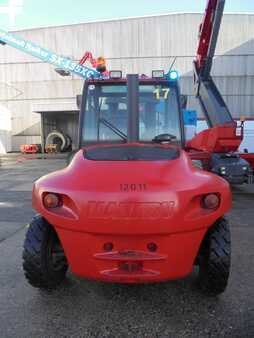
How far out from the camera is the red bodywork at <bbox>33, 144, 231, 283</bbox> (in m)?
2.52

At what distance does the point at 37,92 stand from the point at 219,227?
25.4 m

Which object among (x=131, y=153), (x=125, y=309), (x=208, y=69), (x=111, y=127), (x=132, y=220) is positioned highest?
(x=208, y=69)

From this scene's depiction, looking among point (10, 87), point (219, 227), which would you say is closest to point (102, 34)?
point (10, 87)

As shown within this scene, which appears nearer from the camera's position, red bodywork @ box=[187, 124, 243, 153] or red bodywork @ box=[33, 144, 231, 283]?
red bodywork @ box=[33, 144, 231, 283]

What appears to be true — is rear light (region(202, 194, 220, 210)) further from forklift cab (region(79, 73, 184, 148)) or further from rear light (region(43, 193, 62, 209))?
forklift cab (region(79, 73, 184, 148))

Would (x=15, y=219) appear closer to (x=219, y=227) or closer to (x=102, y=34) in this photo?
(x=219, y=227)

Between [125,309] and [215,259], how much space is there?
2.79 feet

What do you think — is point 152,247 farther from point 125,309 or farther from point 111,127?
point 111,127

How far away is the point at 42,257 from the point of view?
2.97 meters

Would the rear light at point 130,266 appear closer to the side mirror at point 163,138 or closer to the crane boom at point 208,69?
the side mirror at point 163,138

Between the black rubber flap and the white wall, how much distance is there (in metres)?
22.4

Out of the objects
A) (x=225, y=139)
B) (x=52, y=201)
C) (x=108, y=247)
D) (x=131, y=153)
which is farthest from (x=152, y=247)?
(x=225, y=139)

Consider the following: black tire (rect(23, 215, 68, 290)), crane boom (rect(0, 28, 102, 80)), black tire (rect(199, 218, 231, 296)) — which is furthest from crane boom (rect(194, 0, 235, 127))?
crane boom (rect(0, 28, 102, 80))

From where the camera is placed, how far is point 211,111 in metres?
8.34
